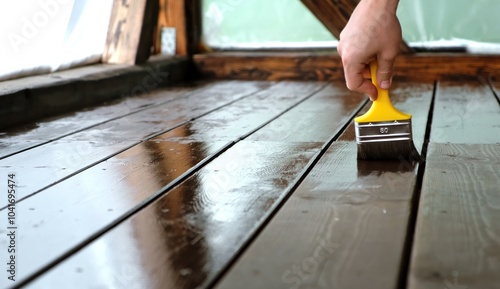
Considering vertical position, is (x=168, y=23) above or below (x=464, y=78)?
above

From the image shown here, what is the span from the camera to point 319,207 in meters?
1.24

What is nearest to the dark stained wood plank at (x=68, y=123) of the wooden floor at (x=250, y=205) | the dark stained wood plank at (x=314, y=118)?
the wooden floor at (x=250, y=205)

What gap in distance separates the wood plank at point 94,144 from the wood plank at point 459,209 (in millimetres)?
713

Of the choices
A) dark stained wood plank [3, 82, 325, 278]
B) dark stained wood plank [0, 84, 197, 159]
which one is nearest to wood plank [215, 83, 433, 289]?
dark stained wood plank [3, 82, 325, 278]

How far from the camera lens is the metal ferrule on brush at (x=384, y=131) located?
156 cm

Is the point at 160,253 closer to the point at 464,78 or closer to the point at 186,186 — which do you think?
the point at 186,186

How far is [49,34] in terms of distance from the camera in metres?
2.71

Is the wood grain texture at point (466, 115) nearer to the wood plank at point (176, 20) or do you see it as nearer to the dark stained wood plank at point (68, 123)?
the dark stained wood plank at point (68, 123)

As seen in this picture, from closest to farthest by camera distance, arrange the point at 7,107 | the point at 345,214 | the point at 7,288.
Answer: the point at 7,288 < the point at 345,214 < the point at 7,107

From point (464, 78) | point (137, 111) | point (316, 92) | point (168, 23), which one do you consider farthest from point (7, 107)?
point (464, 78)

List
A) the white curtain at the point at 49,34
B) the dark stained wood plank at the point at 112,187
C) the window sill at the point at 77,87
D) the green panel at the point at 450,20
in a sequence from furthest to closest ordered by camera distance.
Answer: the green panel at the point at 450,20 → the white curtain at the point at 49,34 → the window sill at the point at 77,87 → the dark stained wood plank at the point at 112,187

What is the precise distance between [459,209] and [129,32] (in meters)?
2.34

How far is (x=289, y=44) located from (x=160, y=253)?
2849 mm

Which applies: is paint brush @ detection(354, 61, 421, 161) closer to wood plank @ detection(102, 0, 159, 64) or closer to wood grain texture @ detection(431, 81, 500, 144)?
wood grain texture @ detection(431, 81, 500, 144)
